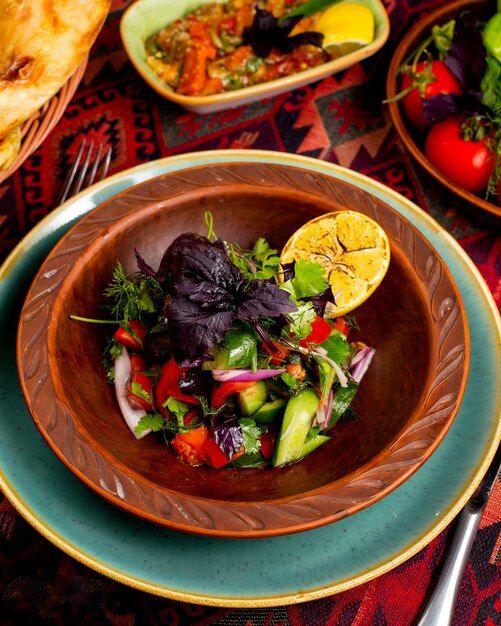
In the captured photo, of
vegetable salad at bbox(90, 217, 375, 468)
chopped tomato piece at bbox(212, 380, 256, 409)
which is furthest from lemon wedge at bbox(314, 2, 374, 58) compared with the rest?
chopped tomato piece at bbox(212, 380, 256, 409)

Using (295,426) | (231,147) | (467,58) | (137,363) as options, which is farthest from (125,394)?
(467,58)

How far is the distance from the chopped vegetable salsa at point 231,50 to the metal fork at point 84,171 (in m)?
0.46

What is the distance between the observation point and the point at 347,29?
255cm

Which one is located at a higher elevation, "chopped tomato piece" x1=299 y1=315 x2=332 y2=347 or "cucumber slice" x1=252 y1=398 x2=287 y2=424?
"chopped tomato piece" x1=299 y1=315 x2=332 y2=347

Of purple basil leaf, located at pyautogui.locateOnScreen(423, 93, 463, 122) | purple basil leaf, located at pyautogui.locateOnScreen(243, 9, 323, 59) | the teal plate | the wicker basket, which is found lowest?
the teal plate

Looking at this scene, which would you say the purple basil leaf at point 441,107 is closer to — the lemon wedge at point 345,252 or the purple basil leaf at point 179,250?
the lemon wedge at point 345,252

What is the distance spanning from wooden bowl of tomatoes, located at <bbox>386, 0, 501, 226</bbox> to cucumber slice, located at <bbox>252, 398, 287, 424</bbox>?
102 cm

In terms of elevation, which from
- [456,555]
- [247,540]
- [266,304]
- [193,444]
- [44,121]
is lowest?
[456,555]

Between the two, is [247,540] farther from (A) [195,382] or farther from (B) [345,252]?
(B) [345,252]

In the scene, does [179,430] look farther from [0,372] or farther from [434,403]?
[434,403]

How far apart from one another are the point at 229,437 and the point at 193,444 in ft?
0.37

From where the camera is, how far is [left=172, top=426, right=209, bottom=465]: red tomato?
159 centimetres

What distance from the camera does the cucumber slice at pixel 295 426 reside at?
1.54 meters

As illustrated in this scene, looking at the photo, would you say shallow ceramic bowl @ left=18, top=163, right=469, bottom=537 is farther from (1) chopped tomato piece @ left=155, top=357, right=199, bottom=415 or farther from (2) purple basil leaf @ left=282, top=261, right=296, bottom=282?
(2) purple basil leaf @ left=282, top=261, right=296, bottom=282
